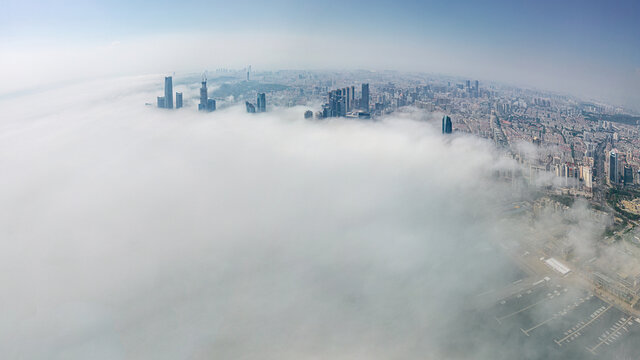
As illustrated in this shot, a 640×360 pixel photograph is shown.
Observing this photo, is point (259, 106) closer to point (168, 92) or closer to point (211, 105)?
point (211, 105)

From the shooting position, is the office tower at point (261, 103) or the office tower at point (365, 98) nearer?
the office tower at point (261, 103)

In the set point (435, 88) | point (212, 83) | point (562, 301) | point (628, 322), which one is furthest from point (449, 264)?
point (212, 83)

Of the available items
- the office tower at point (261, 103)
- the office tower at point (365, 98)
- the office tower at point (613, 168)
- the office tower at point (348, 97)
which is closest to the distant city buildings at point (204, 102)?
the office tower at point (261, 103)

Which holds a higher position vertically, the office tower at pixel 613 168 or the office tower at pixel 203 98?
the office tower at pixel 203 98

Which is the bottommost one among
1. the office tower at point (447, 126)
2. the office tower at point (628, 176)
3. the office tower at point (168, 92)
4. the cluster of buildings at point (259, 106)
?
the office tower at point (628, 176)

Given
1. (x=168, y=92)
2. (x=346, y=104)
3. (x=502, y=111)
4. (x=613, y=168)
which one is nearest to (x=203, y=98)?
(x=168, y=92)

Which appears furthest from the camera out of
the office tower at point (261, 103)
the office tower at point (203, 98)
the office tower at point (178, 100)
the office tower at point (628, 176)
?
the office tower at point (178, 100)

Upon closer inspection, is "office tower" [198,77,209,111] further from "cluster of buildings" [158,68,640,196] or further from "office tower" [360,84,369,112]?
"office tower" [360,84,369,112]

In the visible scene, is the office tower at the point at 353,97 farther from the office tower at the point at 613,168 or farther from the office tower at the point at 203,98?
the office tower at the point at 613,168
